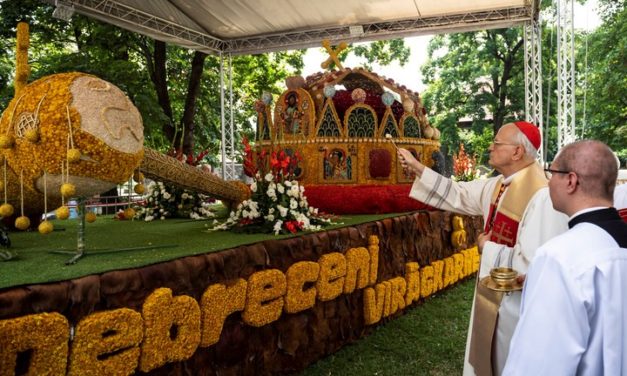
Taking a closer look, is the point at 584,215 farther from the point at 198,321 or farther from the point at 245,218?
the point at 245,218

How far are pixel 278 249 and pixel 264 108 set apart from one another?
4976 mm

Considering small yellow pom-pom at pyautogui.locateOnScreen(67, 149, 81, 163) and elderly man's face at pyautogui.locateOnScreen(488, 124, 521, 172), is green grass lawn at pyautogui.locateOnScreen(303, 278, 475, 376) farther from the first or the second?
small yellow pom-pom at pyautogui.locateOnScreen(67, 149, 81, 163)

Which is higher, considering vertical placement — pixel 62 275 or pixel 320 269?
pixel 62 275

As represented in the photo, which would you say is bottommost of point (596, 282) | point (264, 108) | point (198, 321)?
point (198, 321)

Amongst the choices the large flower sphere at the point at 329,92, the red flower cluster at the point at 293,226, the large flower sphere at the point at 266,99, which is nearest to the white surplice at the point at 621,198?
the red flower cluster at the point at 293,226

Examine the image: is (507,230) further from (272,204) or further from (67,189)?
(67,189)

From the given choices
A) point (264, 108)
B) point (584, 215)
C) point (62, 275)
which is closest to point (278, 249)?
point (62, 275)

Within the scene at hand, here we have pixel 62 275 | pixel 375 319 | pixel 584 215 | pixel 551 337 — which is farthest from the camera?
pixel 375 319

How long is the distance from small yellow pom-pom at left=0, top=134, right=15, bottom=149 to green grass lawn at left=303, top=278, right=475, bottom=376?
3343 millimetres

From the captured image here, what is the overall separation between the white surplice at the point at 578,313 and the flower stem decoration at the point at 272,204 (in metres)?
3.63

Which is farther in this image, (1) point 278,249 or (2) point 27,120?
(1) point 278,249

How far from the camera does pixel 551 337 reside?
5.09 ft

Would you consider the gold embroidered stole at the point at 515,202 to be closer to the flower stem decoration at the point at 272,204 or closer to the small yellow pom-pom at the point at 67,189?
the flower stem decoration at the point at 272,204

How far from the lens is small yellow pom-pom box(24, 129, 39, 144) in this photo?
3.31 metres
